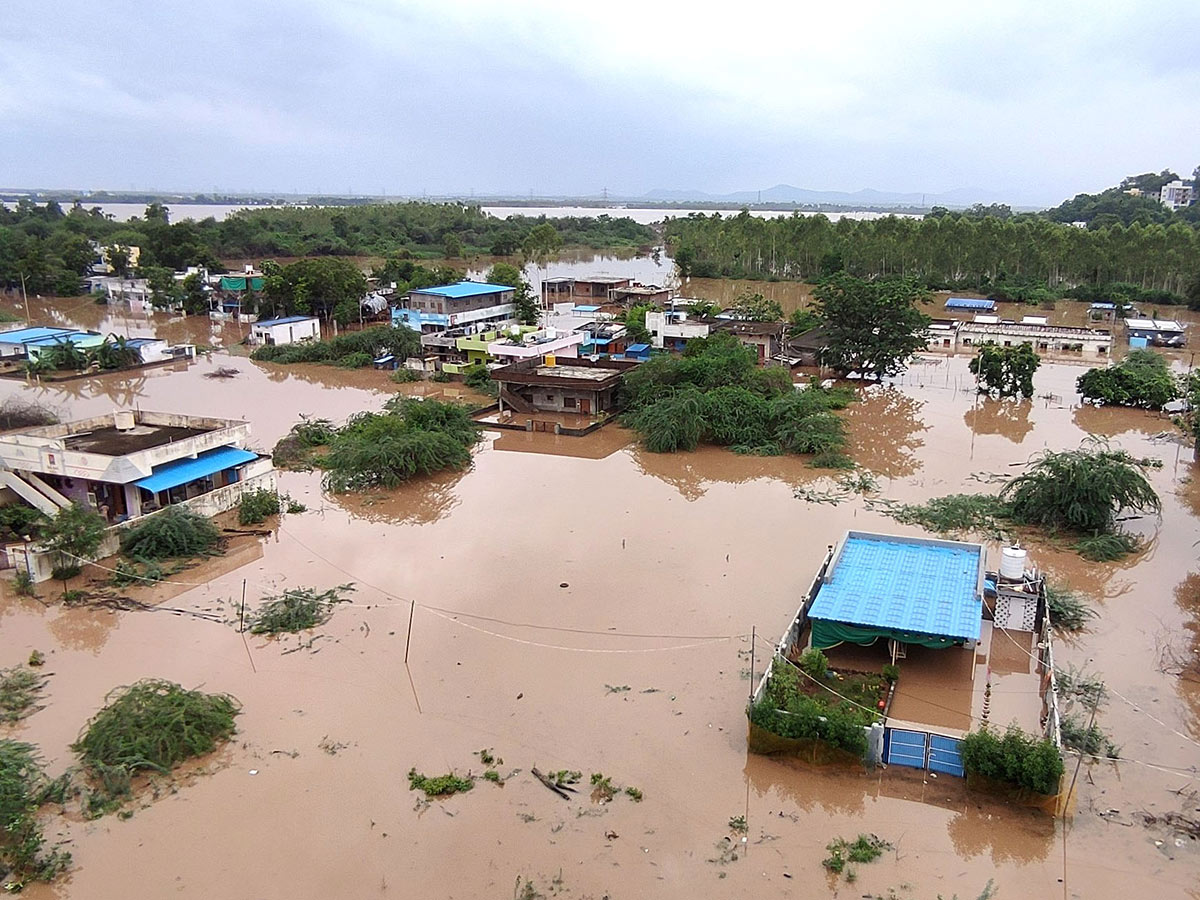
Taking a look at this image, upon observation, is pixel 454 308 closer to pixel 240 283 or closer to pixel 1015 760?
pixel 240 283

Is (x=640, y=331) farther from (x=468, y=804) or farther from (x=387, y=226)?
(x=387, y=226)

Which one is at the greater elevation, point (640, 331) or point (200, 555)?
point (640, 331)

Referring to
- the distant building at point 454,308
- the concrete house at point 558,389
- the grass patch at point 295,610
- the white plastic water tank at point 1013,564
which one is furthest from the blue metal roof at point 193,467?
the distant building at point 454,308

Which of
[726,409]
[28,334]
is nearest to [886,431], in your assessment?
[726,409]

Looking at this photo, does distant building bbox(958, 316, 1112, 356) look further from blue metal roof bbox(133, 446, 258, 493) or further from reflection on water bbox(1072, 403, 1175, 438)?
blue metal roof bbox(133, 446, 258, 493)

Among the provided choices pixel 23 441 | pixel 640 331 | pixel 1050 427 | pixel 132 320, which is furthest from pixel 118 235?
pixel 1050 427

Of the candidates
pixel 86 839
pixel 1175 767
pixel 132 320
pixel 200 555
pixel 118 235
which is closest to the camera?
pixel 86 839
